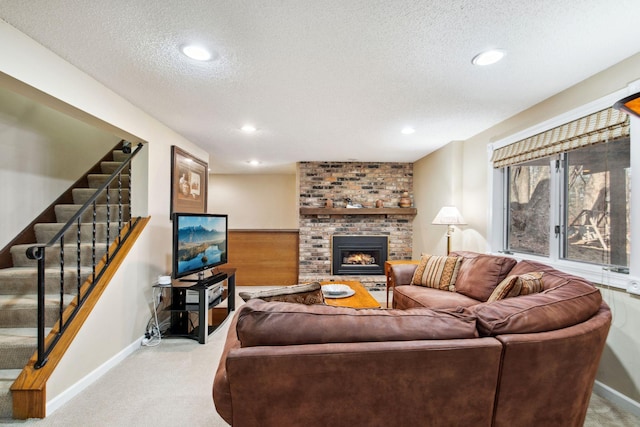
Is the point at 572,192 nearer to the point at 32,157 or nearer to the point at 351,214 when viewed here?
the point at 351,214

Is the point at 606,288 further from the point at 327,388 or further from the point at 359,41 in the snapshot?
the point at 359,41

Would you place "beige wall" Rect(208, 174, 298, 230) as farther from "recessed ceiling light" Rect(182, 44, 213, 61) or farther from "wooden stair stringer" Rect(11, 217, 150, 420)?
"recessed ceiling light" Rect(182, 44, 213, 61)

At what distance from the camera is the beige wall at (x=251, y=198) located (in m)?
6.95

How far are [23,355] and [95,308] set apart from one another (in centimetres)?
45

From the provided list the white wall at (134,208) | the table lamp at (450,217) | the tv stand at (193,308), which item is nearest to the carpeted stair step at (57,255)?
the white wall at (134,208)

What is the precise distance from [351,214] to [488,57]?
11.6 ft

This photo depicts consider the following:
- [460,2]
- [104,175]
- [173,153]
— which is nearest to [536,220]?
[460,2]

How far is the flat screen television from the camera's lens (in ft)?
9.22

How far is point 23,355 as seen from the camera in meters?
1.92

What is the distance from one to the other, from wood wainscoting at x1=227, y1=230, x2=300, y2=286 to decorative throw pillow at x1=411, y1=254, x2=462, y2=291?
2530mm

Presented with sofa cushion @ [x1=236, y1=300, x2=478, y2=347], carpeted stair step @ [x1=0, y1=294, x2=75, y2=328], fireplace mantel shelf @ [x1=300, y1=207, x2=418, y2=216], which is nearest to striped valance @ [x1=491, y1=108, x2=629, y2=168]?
sofa cushion @ [x1=236, y1=300, x2=478, y2=347]

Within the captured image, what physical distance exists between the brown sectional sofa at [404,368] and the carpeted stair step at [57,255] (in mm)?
2253

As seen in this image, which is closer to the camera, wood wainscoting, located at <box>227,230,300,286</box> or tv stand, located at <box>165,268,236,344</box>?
tv stand, located at <box>165,268,236,344</box>

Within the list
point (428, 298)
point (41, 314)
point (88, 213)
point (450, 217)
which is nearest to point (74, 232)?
point (88, 213)
